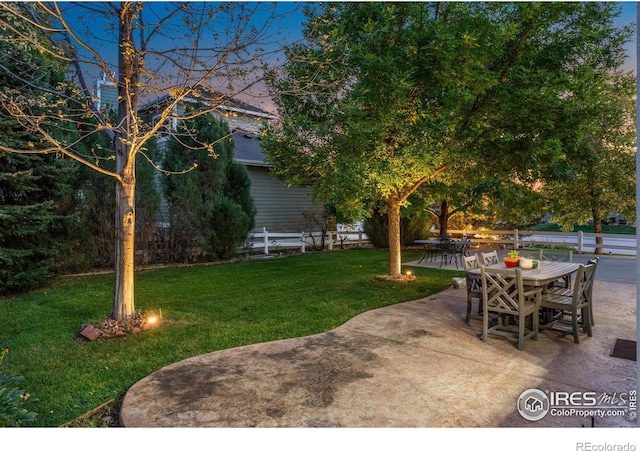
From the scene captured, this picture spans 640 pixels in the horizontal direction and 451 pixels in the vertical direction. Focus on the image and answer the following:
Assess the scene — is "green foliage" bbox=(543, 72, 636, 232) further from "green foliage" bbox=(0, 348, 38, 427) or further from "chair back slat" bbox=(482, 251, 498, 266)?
"green foliage" bbox=(0, 348, 38, 427)

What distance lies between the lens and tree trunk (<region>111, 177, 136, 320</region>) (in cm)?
459

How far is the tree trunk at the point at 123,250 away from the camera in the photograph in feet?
15.1

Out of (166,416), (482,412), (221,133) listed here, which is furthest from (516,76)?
(221,133)

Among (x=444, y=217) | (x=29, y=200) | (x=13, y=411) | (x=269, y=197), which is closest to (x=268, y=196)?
(x=269, y=197)

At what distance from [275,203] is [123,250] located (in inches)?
368

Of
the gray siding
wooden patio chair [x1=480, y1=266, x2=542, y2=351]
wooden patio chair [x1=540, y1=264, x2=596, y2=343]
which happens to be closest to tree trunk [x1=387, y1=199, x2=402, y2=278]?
wooden patio chair [x1=480, y1=266, x2=542, y2=351]

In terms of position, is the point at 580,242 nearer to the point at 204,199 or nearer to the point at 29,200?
the point at 204,199

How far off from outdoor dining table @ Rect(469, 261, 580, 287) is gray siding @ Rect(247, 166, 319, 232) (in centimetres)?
874

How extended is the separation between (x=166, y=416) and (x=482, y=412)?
7.07 ft

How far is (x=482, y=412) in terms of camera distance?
273 cm

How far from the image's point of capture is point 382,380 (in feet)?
10.6

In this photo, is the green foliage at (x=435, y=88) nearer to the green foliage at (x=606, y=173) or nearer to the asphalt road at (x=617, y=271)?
the asphalt road at (x=617, y=271)

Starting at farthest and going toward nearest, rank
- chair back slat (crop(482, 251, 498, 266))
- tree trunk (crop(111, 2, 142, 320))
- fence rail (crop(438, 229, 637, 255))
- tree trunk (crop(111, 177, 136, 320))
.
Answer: fence rail (crop(438, 229, 637, 255)) → chair back slat (crop(482, 251, 498, 266)) → tree trunk (crop(111, 177, 136, 320)) → tree trunk (crop(111, 2, 142, 320))
